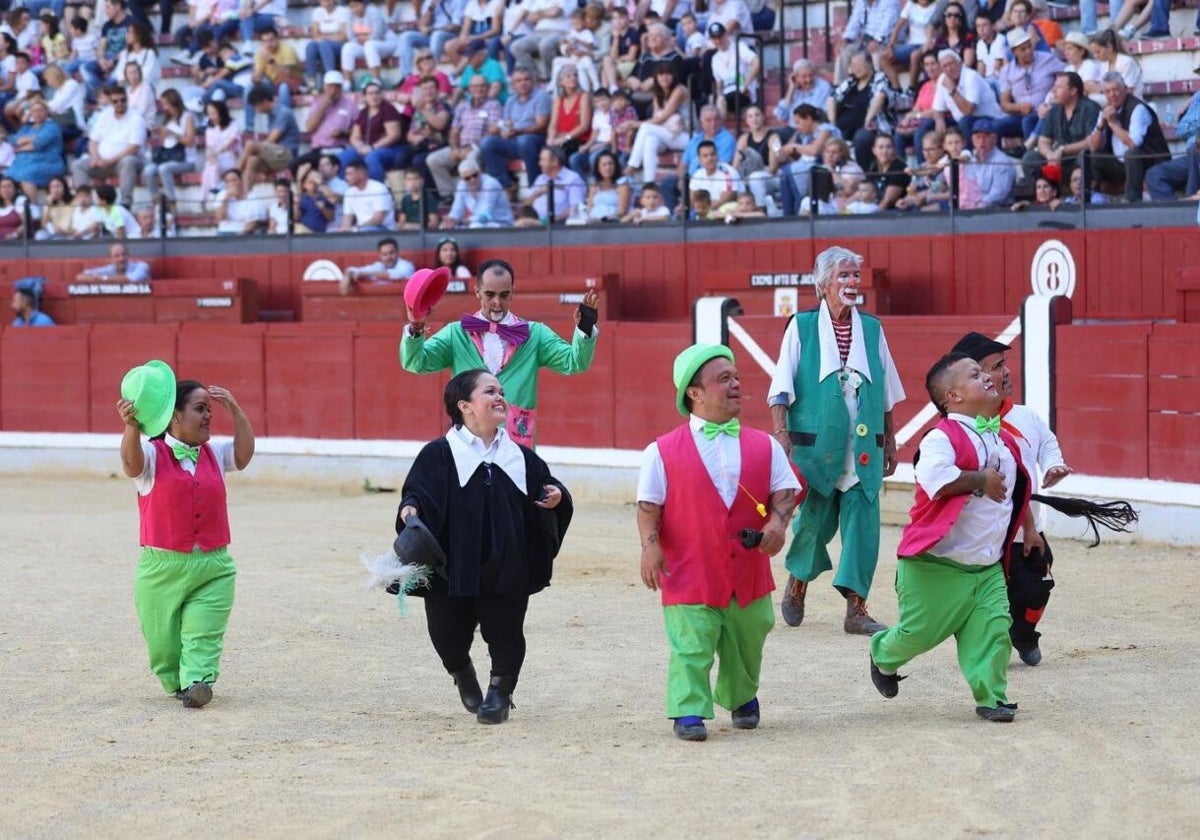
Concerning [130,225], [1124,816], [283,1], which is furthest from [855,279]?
[283,1]

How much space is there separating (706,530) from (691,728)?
2.03 feet

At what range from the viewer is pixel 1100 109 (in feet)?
45.3

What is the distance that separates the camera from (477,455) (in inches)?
247

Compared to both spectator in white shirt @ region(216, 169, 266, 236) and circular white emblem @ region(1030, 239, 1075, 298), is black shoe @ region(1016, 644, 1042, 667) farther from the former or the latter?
spectator in white shirt @ region(216, 169, 266, 236)

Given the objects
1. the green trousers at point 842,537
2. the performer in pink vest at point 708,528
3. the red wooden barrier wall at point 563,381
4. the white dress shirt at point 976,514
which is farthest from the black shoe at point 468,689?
the red wooden barrier wall at point 563,381

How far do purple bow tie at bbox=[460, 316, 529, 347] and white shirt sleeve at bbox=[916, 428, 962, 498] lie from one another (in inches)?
88.9

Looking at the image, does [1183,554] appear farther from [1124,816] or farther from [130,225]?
[130,225]

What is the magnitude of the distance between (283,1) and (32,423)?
581cm

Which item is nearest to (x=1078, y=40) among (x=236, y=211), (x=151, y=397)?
(x=236, y=211)

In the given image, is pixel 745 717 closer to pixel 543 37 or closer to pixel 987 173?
pixel 987 173

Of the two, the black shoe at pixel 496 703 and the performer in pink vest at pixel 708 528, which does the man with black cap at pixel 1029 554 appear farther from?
the black shoe at pixel 496 703

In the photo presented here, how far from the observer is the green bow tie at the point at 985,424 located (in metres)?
6.26

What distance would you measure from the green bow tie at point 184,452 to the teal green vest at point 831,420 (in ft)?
8.48

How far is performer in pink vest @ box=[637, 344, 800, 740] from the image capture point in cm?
595
